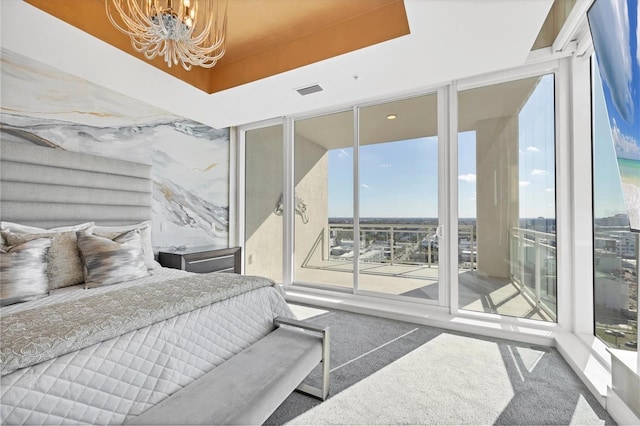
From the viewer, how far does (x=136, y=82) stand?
280 centimetres

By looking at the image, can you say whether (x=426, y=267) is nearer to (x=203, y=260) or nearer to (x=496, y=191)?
(x=496, y=191)

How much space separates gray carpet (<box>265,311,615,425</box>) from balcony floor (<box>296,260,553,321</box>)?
0.47m

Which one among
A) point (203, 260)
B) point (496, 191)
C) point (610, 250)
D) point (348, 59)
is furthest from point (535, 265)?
point (203, 260)

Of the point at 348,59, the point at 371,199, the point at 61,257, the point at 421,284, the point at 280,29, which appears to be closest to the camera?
the point at 61,257

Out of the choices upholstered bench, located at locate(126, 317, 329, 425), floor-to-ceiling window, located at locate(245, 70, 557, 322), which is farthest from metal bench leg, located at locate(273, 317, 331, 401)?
floor-to-ceiling window, located at locate(245, 70, 557, 322)

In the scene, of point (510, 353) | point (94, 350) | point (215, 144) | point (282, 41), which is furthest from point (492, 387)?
point (215, 144)

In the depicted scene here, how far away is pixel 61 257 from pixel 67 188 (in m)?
0.80

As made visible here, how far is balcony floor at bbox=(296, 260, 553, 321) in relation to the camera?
286 cm

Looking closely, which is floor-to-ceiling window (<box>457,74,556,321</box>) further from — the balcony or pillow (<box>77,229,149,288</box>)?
pillow (<box>77,229,149,288</box>)

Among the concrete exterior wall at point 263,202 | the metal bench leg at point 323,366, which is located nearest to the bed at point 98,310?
the metal bench leg at point 323,366

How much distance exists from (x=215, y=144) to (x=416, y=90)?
2.84m

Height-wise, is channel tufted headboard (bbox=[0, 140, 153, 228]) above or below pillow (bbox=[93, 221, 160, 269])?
above

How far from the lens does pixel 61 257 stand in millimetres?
2080

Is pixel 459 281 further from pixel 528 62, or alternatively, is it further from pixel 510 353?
pixel 528 62
